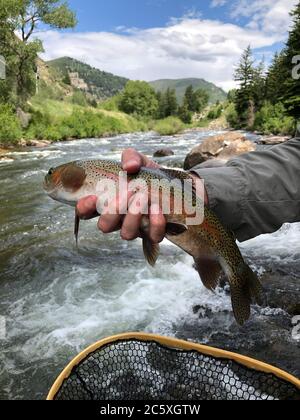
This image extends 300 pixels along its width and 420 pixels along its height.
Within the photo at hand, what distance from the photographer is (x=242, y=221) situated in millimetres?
2098

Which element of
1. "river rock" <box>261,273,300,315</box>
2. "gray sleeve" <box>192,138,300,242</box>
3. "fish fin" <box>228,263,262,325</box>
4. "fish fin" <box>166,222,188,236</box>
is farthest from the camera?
"river rock" <box>261,273,300,315</box>

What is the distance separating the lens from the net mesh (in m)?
2.43

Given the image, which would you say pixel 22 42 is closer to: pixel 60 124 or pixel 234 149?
pixel 60 124

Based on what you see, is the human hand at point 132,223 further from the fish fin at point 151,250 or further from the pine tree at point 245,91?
the pine tree at point 245,91

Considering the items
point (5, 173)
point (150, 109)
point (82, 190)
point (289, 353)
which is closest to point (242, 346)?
point (289, 353)

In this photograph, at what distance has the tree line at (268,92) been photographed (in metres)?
40.5

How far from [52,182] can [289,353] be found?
3.29 meters

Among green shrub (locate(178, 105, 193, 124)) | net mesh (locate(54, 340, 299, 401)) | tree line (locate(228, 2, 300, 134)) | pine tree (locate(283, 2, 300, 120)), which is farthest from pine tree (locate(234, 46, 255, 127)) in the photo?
net mesh (locate(54, 340, 299, 401))

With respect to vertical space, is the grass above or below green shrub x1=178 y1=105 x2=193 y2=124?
above

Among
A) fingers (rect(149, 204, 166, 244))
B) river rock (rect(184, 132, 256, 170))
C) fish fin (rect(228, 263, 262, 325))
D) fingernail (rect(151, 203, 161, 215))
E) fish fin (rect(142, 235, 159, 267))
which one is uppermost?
fingernail (rect(151, 203, 161, 215))

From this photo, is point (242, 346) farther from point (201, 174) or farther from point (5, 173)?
point (5, 173)

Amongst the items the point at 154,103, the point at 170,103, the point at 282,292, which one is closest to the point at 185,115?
the point at 170,103

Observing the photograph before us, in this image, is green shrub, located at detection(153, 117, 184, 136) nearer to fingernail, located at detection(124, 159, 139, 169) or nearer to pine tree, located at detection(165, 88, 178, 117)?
fingernail, located at detection(124, 159, 139, 169)

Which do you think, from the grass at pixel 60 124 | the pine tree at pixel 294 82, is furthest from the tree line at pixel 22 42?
the pine tree at pixel 294 82
